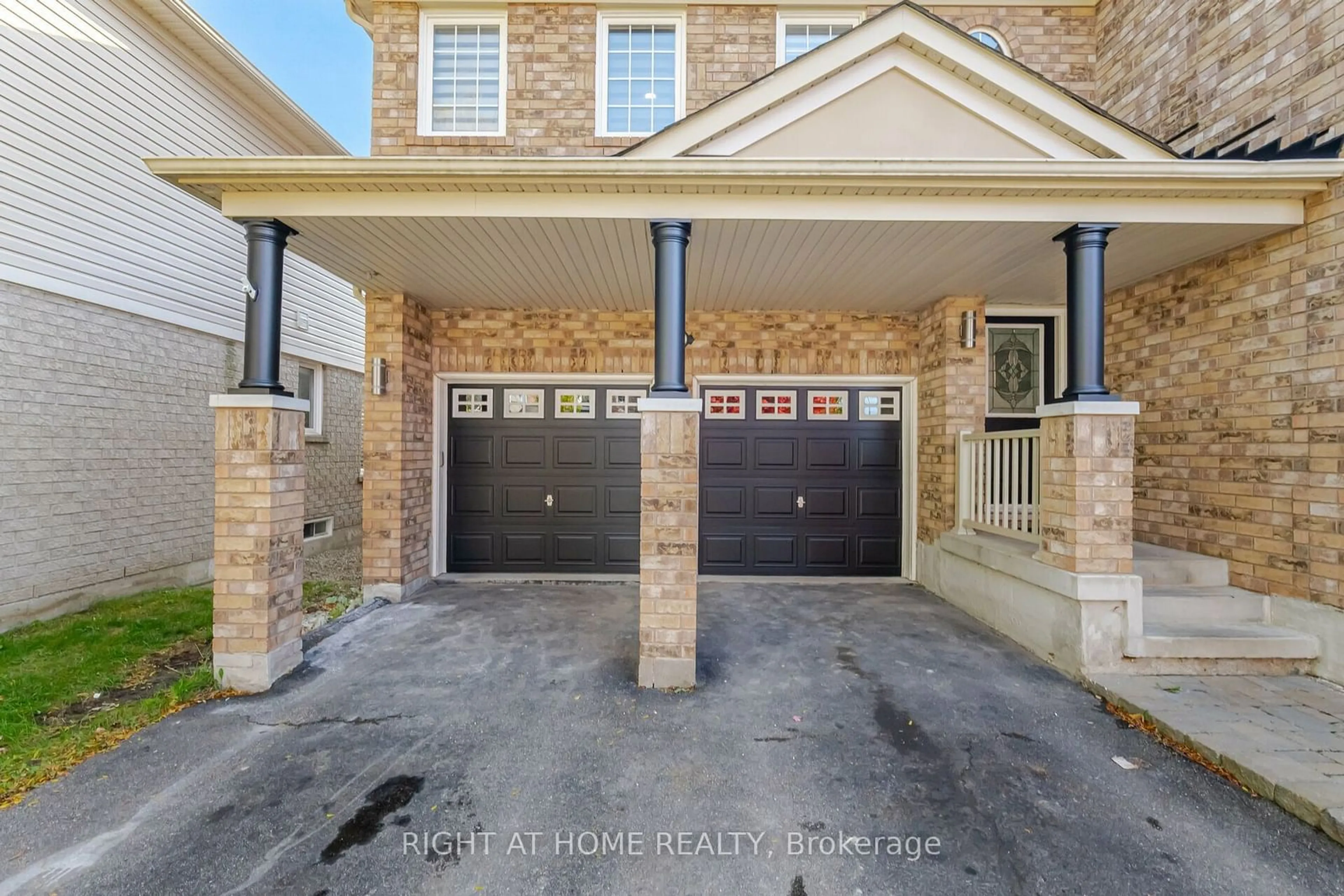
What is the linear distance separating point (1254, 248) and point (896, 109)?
2783mm

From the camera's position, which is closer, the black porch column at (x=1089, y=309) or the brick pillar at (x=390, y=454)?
the black porch column at (x=1089, y=309)

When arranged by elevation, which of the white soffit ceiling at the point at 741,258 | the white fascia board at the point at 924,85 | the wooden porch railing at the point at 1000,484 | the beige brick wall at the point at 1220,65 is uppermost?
the beige brick wall at the point at 1220,65

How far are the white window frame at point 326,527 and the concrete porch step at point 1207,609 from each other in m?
9.39

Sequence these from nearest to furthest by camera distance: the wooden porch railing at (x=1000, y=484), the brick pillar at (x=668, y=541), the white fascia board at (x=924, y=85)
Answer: the brick pillar at (x=668, y=541) → the white fascia board at (x=924, y=85) → the wooden porch railing at (x=1000, y=484)

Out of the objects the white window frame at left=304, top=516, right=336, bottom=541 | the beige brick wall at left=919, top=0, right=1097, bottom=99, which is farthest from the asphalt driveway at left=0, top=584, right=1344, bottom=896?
the beige brick wall at left=919, top=0, right=1097, bottom=99

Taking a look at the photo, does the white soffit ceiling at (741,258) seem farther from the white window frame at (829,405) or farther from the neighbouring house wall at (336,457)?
the neighbouring house wall at (336,457)

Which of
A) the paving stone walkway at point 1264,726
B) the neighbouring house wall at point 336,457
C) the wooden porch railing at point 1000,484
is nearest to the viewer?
the paving stone walkway at point 1264,726

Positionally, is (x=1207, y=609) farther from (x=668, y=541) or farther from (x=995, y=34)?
(x=995, y=34)

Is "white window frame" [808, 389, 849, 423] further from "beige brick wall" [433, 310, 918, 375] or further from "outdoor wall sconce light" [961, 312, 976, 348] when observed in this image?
"outdoor wall sconce light" [961, 312, 976, 348]

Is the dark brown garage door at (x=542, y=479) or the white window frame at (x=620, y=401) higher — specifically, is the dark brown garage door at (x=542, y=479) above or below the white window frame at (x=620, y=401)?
below

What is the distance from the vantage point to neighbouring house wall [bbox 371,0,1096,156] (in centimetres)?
540

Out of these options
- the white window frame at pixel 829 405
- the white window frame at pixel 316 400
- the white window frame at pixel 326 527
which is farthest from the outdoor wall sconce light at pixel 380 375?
the white window frame at pixel 829 405

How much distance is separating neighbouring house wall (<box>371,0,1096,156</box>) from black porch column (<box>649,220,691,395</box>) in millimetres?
2824

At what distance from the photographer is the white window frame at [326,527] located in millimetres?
7383
